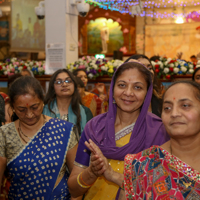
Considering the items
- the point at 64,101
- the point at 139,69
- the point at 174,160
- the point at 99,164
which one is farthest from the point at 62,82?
the point at 174,160

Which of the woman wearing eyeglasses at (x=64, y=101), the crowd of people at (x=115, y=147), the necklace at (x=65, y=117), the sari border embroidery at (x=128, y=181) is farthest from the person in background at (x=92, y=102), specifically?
the sari border embroidery at (x=128, y=181)

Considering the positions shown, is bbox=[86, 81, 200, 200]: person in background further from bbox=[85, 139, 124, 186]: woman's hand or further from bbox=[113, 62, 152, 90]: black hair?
bbox=[113, 62, 152, 90]: black hair

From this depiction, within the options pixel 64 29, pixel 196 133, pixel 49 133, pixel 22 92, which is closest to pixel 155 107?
pixel 49 133

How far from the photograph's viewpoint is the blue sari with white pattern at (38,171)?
7.04ft

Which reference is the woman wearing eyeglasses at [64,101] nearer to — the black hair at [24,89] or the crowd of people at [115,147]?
the crowd of people at [115,147]

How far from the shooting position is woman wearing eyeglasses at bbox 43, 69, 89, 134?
370 cm

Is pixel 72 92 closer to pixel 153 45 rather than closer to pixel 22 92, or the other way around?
pixel 22 92

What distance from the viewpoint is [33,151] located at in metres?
2.20

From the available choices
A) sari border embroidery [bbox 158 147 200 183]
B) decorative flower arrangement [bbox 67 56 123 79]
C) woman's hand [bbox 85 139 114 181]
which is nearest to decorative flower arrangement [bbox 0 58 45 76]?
decorative flower arrangement [bbox 67 56 123 79]

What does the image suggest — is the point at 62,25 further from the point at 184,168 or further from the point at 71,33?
the point at 184,168

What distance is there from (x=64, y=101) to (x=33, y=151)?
1.67 metres

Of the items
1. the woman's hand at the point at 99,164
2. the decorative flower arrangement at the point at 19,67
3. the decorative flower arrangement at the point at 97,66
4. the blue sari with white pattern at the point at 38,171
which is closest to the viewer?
the woman's hand at the point at 99,164

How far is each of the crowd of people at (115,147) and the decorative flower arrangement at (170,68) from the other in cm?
397

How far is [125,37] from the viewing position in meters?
12.7
